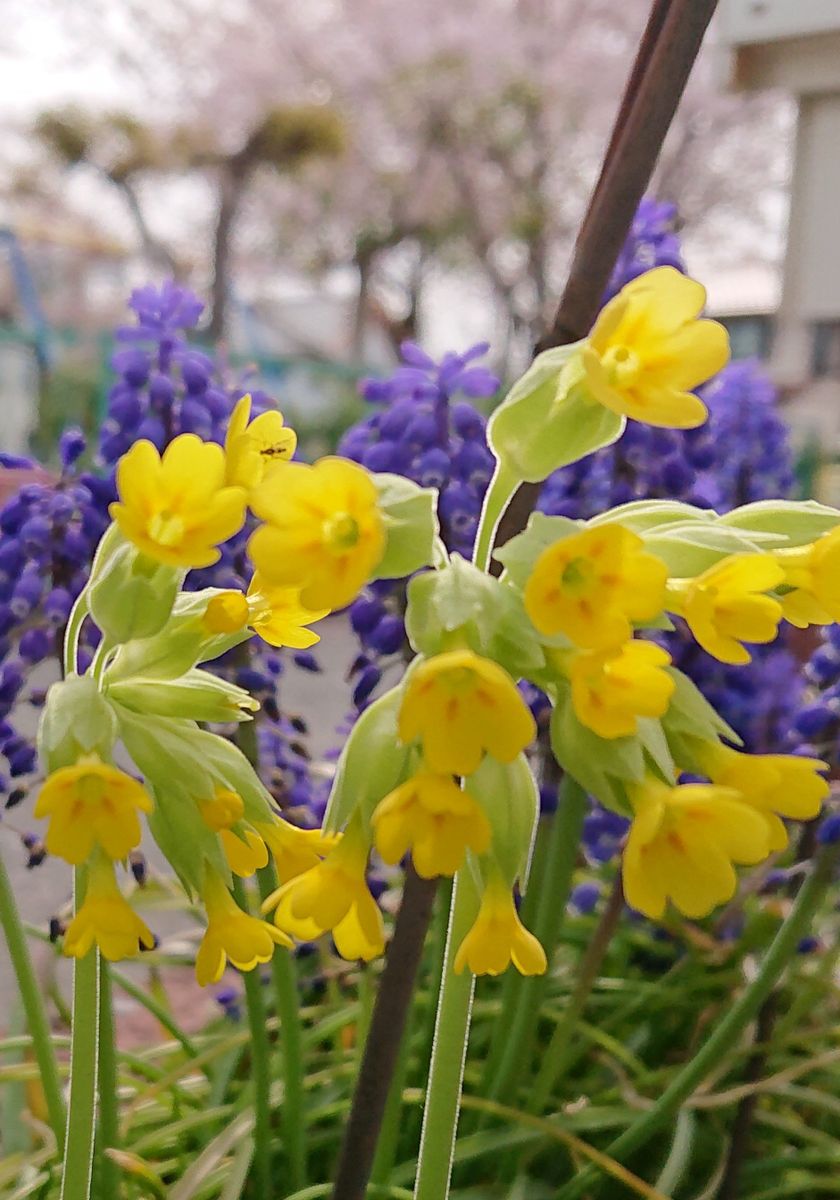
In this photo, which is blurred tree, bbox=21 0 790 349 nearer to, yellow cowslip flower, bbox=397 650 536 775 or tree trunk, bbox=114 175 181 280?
tree trunk, bbox=114 175 181 280

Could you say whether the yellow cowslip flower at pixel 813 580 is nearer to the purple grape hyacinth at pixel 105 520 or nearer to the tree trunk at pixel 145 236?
the purple grape hyacinth at pixel 105 520

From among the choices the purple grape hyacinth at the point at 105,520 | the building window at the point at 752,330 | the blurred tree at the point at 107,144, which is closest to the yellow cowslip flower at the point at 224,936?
the purple grape hyacinth at the point at 105,520

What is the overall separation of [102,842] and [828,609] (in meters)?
0.18

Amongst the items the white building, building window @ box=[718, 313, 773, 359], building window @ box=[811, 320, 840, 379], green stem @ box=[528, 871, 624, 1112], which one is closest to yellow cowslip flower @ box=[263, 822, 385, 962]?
green stem @ box=[528, 871, 624, 1112]

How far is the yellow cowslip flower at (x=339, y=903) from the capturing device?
25 cm

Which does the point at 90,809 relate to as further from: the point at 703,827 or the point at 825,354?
the point at 825,354

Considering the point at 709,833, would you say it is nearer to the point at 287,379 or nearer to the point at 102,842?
the point at 102,842

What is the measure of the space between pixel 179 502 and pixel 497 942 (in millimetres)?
129

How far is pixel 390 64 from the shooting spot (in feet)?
25.0

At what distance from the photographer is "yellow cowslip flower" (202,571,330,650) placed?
10.5 inches

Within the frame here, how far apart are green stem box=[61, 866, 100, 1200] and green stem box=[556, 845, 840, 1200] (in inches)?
11.8

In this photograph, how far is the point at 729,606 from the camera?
0.78 feet

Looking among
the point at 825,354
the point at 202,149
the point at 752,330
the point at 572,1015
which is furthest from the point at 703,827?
the point at 752,330

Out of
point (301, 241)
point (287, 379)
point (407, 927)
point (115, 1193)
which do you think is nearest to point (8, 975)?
point (115, 1193)
